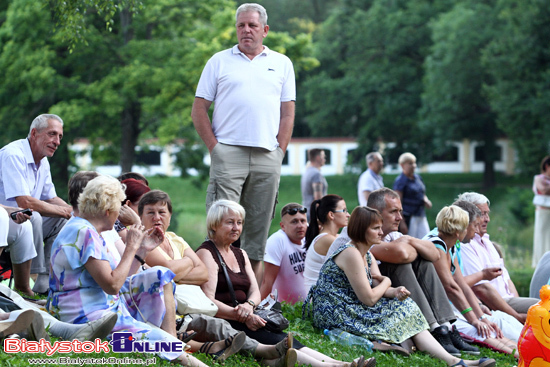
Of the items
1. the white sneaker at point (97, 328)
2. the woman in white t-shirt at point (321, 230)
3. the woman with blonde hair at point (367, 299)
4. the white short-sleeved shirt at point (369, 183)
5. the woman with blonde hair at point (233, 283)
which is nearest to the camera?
the white sneaker at point (97, 328)

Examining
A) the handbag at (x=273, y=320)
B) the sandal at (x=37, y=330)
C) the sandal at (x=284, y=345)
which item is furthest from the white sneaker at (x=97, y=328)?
the handbag at (x=273, y=320)

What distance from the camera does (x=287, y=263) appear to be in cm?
626

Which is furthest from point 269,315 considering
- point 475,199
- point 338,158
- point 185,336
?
point 338,158

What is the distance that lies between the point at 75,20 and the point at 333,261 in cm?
331

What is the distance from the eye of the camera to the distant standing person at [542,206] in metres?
9.61

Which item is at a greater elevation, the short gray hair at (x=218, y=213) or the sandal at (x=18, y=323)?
the short gray hair at (x=218, y=213)

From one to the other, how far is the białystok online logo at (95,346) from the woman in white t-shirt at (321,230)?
2.14 metres

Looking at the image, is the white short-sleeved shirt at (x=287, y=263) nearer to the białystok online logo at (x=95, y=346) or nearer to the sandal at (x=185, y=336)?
the sandal at (x=185, y=336)

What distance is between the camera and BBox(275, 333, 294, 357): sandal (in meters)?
4.28

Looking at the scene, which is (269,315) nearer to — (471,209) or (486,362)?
(486,362)

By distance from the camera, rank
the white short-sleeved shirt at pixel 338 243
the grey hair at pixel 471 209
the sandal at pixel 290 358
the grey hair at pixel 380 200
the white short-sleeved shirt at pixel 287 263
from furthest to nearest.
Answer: the white short-sleeved shirt at pixel 287 263 < the grey hair at pixel 471 209 < the grey hair at pixel 380 200 < the white short-sleeved shirt at pixel 338 243 < the sandal at pixel 290 358

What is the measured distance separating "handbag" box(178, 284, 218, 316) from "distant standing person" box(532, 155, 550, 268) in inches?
252

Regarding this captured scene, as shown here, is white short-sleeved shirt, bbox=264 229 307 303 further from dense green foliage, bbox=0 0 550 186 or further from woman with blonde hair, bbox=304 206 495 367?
dense green foliage, bbox=0 0 550 186

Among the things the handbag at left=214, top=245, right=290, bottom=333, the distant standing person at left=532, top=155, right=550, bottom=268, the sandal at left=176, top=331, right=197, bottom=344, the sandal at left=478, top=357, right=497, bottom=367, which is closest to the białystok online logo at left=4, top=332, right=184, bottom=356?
the sandal at left=176, top=331, right=197, bottom=344
